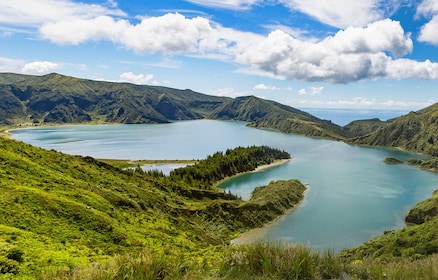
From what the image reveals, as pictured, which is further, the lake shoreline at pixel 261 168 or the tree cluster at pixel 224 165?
the lake shoreline at pixel 261 168

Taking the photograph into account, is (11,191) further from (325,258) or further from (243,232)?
(243,232)

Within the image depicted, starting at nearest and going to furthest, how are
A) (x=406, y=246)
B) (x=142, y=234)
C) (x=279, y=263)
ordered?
(x=279, y=263), (x=142, y=234), (x=406, y=246)

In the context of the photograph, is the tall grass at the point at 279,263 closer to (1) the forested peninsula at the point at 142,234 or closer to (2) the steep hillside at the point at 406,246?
(1) the forested peninsula at the point at 142,234

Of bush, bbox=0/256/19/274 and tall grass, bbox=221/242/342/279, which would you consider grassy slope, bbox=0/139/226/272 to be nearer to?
bush, bbox=0/256/19/274

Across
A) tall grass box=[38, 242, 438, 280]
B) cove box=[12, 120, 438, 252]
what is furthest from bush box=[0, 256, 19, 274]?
cove box=[12, 120, 438, 252]

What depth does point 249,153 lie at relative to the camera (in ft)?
447

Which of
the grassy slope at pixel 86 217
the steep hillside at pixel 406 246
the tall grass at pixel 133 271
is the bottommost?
the steep hillside at pixel 406 246

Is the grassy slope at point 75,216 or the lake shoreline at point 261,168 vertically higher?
the grassy slope at point 75,216

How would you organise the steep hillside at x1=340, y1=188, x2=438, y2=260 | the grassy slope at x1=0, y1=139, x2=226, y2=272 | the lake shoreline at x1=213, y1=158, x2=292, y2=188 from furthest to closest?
the lake shoreline at x1=213, y1=158, x2=292, y2=188
the steep hillside at x1=340, y1=188, x2=438, y2=260
the grassy slope at x1=0, y1=139, x2=226, y2=272

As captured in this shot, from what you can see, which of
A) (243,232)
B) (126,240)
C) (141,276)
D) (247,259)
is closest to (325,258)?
(247,259)

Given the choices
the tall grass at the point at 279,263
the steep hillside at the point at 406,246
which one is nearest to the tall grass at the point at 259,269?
→ the tall grass at the point at 279,263

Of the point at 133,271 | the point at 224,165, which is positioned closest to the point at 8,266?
the point at 133,271

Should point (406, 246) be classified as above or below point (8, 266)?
below

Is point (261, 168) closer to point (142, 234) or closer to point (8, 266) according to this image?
→ point (142, 234)
